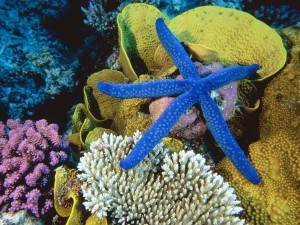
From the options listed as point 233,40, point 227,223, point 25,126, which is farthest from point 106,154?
point 233,40

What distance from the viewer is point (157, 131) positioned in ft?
7.98

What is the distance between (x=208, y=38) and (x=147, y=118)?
1.71 meters

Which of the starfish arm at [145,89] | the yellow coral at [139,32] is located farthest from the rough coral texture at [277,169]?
the yellow coral at [139,32]

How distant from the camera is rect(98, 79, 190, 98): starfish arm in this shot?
103 inches

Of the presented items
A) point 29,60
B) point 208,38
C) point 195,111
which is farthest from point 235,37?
point 29,60

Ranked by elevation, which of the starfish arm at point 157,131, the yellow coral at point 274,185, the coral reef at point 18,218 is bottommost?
the yellow coral at point 274,185

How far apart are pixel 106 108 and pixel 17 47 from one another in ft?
5.27

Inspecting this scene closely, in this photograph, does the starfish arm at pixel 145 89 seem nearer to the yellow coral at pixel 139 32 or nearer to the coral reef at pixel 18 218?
the yellow coral at pixel 139 32

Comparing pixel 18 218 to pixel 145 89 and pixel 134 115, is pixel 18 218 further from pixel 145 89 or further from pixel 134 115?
pixel 145 89

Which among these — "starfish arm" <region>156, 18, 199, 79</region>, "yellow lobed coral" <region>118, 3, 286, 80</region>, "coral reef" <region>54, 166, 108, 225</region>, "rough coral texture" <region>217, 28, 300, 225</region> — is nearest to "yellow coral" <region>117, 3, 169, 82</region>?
"yellow lobed coral" <region>118, 3, 286, 80</region>

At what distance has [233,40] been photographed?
3793 millimetres

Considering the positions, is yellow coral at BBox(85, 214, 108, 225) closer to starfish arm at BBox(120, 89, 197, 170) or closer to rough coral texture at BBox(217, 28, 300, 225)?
starfish arm at BBox(120, 89, 197, 170)

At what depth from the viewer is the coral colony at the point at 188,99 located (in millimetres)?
2482

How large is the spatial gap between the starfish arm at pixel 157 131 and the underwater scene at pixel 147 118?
12mm
